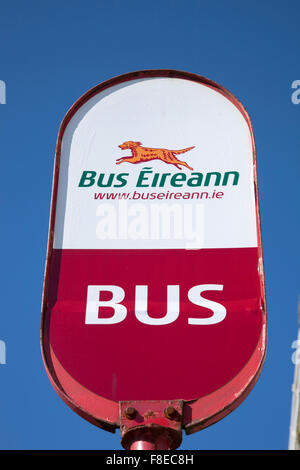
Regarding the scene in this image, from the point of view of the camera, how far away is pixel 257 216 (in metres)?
4.34

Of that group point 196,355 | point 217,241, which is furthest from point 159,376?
point 217,241

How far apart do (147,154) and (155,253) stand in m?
0.87

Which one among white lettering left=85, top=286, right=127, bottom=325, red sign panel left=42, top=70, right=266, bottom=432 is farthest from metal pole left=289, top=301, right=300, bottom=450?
white lettering left=85, top=286, right=127, bottom=325

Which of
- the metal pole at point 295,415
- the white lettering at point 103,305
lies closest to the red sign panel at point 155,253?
the white lettering at point 103,305

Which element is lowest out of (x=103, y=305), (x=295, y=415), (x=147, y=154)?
(x=103, y=305)

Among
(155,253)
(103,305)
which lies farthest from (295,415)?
(103,305)

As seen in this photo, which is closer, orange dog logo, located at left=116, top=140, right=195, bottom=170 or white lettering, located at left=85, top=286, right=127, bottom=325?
white lettering, located at left=85, top=286, right=127, bottom=325

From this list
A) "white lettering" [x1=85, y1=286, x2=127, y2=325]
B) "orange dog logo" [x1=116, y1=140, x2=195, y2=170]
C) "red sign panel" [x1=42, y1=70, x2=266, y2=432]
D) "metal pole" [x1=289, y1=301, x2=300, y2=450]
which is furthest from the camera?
"metal pole" [x1=289, y1=301, x2=300, y2=450]

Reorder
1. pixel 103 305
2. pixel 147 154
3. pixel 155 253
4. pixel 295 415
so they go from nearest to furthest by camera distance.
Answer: pixel 103 305 → pixel 155 253 → pixel 147 154 → pixel 295 415

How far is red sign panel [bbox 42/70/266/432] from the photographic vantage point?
3727mm

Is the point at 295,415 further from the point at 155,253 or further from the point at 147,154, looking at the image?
the point at 155,253

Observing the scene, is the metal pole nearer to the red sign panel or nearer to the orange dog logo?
the red sign panel

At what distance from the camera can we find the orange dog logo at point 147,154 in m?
4.68

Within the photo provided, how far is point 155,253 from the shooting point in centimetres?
425
